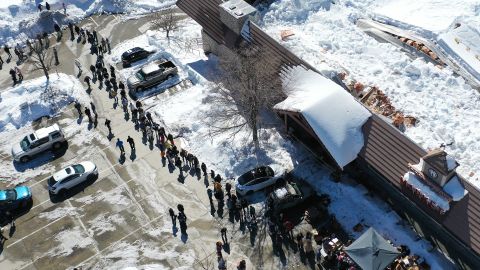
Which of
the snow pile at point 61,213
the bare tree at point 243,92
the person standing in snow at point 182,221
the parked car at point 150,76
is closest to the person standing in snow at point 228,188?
the person standing in snow at point 182,221

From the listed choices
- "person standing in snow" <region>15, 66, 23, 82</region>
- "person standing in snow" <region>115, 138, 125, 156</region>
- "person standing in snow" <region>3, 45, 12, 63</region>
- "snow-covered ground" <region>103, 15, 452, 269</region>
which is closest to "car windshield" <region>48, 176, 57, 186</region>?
"person standing in snow" <region>115, 138, 125, 156</region>

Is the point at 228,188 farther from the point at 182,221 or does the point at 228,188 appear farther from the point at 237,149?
the point at 237,149

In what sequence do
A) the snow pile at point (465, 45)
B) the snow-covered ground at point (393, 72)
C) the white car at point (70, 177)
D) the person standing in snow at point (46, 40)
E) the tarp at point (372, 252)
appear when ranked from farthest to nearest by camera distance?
the person standing in snow at point (46, 40) → the snow pile at point (465, 45) → the snow-covered ground at point (393, 72) → the white car at point (70, 177) → the tarp at point (372, 252)

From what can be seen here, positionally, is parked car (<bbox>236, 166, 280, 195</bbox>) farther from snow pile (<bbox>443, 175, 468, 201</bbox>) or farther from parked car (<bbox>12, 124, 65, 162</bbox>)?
parked car (<bbox>12, 124, 65, 162</bbox>)

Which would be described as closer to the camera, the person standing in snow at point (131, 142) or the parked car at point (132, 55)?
the person standing in snow at point (131, 142)

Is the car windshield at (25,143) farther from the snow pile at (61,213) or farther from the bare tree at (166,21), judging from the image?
the bare tree at (166,21)

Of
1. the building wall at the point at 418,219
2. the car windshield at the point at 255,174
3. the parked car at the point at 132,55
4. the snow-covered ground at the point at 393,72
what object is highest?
the snow-covered ground at the point at 393,72

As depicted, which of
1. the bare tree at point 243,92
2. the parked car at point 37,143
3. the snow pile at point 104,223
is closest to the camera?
the snow pile at point 104,223

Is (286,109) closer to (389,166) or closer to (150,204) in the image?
(389,166)
